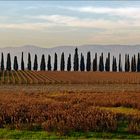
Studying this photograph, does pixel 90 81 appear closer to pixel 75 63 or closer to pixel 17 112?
pixel 75 63

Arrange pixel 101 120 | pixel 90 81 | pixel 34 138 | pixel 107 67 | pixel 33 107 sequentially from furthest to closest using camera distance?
pixel 107 67, pixel 90 81, pixel 33 107, pixel 101 120, pixel 34 138

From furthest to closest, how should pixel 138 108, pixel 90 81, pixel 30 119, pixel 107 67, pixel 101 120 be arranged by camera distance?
pixel 107 67 < pixel 90 81 < pixel 138 108 < pixel 30 119 < pixel 101 120

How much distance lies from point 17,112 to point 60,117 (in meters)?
2.30

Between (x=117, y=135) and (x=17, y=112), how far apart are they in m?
5.61

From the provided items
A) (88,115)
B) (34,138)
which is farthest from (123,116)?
(34,138)

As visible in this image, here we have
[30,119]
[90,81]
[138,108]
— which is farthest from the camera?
[90,81]

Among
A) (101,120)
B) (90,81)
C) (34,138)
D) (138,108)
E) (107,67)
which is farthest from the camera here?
(107,67)

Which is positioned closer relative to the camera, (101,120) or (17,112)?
(101,120)

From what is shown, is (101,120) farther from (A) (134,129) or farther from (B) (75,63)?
(B) (75,63)

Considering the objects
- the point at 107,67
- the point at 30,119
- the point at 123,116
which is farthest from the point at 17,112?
the point at 107,67

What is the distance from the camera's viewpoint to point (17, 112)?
19625mm

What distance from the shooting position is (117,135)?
52.0 feet

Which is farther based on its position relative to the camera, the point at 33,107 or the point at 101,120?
the point at 33,107

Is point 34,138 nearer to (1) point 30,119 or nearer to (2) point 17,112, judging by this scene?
(1) point 30,119
